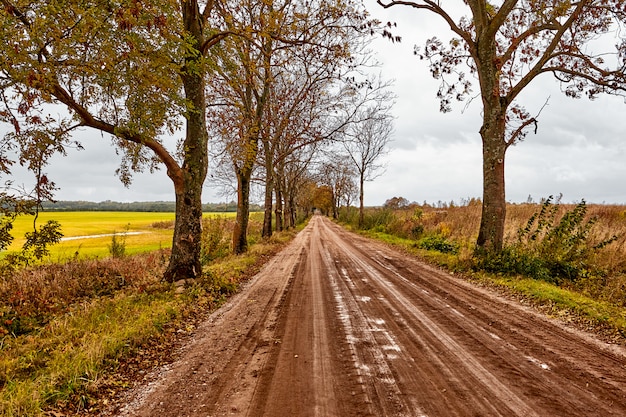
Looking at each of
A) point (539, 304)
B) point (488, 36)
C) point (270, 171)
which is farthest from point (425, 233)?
point (539, 304)

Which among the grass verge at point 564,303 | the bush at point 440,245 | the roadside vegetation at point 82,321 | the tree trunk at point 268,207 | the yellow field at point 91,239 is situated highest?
the tree trunk at point 268,207

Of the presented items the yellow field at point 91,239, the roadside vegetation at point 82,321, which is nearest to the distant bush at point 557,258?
the roadside vegetation at point 82,321

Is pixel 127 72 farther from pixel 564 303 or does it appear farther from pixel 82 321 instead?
pixel 564 303

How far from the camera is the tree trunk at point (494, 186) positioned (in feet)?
32.6

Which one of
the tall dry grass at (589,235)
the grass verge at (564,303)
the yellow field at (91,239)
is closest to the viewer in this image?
the grass verge at (564,303)

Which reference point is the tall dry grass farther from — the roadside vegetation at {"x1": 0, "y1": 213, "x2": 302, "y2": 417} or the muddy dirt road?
the roadside vegetation at {"x1": 0, "y1": 213, "x2": 302, "y2": 417}

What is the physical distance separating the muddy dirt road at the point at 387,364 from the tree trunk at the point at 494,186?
12.3 ft

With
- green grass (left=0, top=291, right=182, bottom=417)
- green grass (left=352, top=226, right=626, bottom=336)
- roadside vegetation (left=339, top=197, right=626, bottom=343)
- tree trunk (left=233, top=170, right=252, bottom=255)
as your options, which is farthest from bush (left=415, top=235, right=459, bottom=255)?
green grass (left=0, top=291, right=182, bottom=417)

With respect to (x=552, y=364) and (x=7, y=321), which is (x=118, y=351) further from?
(x=552, y=364)

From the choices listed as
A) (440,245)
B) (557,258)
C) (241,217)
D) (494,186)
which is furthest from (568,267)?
(241,217)

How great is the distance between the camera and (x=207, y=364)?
4070 mm

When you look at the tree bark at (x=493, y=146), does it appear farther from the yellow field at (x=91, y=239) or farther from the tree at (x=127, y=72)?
the yellow field at (x=91, y=239)

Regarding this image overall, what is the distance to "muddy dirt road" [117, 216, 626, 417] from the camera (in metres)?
3.04

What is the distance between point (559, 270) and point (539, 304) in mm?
3037
